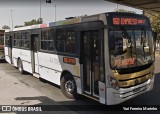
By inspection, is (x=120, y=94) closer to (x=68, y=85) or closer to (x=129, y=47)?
(x=129, y=47)

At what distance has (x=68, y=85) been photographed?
325 inches

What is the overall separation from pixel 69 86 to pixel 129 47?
271 cm

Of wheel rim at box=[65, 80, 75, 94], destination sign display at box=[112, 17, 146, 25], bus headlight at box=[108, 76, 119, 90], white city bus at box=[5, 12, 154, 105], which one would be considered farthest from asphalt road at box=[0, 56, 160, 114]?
destination sign display at box=[112, 17, 146, 25]

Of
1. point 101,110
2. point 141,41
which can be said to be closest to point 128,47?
point 141,41

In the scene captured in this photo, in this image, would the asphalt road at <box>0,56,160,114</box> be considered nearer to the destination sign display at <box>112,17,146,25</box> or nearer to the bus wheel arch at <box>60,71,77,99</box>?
the bus wheel arch at <box>60,71,77,99</box>

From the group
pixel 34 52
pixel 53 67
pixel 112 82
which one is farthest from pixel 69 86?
pixel 34 52

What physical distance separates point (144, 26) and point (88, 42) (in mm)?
1784

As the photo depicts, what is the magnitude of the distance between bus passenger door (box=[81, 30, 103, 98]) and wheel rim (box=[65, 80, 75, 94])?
810 millimetres

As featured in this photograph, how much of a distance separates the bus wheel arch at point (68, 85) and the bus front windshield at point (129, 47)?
2061 millimetres

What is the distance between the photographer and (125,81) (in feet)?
20.9

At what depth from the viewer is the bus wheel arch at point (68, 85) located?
26.0ft

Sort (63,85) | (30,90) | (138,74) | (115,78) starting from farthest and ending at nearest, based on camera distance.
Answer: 1. (30,90)
2. (63,85)
3. (138,74)
4. (115,78)

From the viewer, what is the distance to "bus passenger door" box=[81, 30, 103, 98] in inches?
259

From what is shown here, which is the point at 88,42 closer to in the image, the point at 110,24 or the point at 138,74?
the point at 110,24
